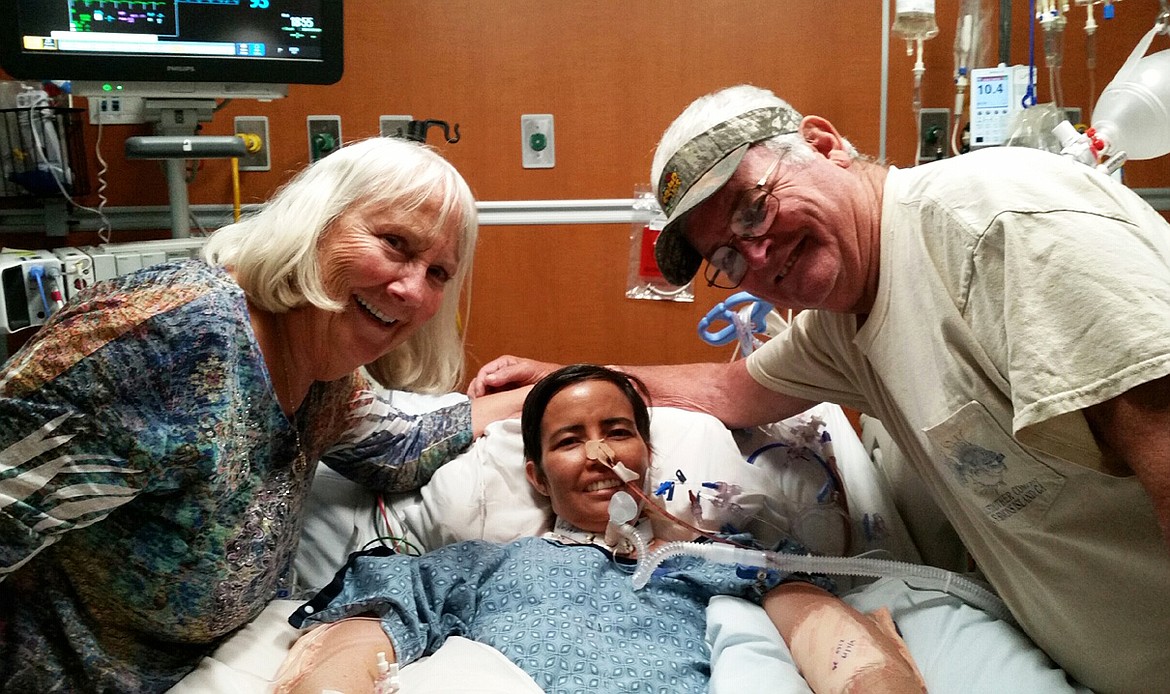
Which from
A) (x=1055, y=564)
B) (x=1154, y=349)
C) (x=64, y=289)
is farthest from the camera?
(x=64, y=289)

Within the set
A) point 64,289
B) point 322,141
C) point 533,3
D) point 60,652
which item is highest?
point 533,3

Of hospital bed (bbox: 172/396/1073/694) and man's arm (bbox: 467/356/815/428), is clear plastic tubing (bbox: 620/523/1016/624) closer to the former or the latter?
hospital bed (bbox: 172/396/1073/694)

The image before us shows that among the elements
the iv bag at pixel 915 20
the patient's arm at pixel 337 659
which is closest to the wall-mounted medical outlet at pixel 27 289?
the patient's arm at pixel 337 659

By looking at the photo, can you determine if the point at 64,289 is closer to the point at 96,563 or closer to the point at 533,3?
the point at 96,563

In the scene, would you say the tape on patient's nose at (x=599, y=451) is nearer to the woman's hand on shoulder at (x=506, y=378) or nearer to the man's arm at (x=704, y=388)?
the man's arm at (x=704, y=388)

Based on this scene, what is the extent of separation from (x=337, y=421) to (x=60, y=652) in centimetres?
63

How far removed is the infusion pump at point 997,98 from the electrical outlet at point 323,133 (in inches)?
74.8

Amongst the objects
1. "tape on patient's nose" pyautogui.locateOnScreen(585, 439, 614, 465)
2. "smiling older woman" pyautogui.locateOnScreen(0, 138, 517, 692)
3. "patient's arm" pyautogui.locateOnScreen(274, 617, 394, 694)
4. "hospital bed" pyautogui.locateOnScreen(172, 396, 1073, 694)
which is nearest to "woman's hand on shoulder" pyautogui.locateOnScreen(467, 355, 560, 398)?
"hospital bed" pyautogui.locateOnScreen(172, 396, 1073, 694)

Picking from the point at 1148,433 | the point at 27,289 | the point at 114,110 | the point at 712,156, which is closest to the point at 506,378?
the point at 712,156

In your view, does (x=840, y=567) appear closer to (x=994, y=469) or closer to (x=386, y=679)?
(x=994, y=469)

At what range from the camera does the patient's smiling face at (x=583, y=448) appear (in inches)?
74.7

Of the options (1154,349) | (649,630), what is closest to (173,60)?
(649,630)

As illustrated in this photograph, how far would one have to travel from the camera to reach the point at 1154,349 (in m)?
1.02

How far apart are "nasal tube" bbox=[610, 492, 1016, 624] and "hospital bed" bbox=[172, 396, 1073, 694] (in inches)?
1.0
